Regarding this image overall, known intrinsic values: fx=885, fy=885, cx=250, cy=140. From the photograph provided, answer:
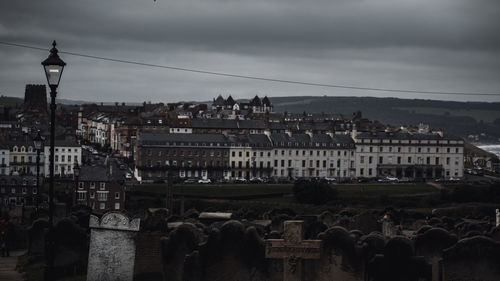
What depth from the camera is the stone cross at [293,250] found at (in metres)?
18.0

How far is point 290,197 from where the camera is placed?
9231cm

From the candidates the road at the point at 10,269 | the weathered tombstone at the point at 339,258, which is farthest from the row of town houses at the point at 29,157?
the weathered tombstone at the point at 339,258

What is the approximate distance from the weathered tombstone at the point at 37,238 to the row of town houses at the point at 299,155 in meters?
80.7

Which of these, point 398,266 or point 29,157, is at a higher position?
point 29,157

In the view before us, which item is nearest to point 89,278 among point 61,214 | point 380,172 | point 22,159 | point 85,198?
point 61,214

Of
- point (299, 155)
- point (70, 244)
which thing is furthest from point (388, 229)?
point (299, 155)

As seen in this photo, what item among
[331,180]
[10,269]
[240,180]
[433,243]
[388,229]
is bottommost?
[240,180]

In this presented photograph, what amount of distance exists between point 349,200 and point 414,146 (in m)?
39.4

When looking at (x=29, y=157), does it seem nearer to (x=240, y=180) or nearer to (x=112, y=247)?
(x=240, y=180)

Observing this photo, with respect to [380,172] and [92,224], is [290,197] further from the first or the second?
[92,224]

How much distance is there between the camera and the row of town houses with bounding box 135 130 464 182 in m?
113

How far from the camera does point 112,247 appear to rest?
2097cm

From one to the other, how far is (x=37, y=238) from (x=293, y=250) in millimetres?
11977

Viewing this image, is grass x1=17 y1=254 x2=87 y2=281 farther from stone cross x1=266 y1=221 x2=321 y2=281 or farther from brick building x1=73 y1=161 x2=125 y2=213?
brick building x1=73 y1=161 x2=125 y2=213
